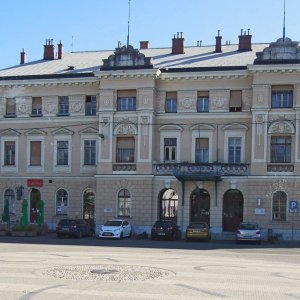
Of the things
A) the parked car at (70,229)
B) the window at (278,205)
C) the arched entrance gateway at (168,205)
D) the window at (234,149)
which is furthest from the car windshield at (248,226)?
the parked car at (70,229)

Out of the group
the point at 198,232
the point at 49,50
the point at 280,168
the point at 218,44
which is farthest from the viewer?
the point at 49,50

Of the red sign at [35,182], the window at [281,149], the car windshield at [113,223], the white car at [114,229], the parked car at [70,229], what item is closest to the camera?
the white car at [114,229]

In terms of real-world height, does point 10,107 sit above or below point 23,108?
above

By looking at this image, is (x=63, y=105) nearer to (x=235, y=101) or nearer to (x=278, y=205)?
(x=235, y=101)

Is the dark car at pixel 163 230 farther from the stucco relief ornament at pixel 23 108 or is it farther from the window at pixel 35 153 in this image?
the stucco relief ornament at pixel 23 108

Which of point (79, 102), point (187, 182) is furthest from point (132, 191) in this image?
point (79, 102)

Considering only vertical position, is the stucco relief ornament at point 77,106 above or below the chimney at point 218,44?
below

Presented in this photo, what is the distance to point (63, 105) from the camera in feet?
159

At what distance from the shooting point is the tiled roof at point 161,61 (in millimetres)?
46978

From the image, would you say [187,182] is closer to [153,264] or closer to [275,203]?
[275,203]

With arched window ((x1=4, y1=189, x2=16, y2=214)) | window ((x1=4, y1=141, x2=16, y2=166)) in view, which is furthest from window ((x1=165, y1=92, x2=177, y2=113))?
arched window ((x1=4, y1=189, x2=16, y2=214))

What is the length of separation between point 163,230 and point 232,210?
6.74 m

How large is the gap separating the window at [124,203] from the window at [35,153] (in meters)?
→ 7.90

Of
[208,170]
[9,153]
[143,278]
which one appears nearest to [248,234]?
[208,170]
